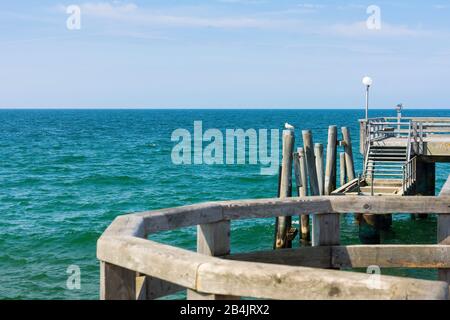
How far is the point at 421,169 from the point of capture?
71.1 ft

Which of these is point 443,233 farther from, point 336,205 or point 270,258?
point 270,258

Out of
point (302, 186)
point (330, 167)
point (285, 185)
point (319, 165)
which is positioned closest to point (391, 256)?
point (285, 185)

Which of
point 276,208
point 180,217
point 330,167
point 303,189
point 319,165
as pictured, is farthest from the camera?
point 330,167

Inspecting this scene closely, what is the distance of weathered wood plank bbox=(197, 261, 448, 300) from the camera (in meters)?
2.53

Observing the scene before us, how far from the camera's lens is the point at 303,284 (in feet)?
8.75

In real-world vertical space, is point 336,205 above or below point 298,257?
above

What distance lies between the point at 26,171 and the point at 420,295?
131 ft

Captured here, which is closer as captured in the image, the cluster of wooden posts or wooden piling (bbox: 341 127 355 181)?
the cluster of wooden posts

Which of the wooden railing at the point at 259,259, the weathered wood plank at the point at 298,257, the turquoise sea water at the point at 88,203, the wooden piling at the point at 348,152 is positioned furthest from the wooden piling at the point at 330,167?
the weathered wood plank at the point at 298,257

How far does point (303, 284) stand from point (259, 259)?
2376 mm

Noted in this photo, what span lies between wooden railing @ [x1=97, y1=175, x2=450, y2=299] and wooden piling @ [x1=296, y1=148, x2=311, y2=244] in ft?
37.1

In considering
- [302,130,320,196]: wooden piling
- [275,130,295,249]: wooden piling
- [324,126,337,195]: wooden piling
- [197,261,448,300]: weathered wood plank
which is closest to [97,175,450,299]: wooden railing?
[197,261,448,300]: weathered wood plank

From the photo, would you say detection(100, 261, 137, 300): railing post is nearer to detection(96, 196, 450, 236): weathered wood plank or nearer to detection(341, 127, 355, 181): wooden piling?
detection(96, 196, 450, 236): weathered wood plank
